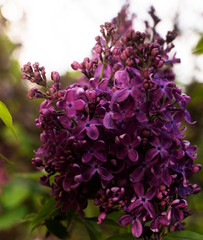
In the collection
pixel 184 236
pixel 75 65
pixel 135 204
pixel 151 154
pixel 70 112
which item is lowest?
pixel 184 236

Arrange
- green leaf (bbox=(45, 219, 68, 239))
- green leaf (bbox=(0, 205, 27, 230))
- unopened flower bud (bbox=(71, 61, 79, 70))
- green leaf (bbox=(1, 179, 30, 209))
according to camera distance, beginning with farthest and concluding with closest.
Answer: green leaf (bbox=(1, 179, 30, 209)) → green leaf (bbox=(0, 205, 27, 230)) → green leaf (bbox=(45, 219, 68, 239)) → unopened flower bud (bbox=(71, 61, 79, 70))

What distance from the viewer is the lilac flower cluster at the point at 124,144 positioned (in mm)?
715

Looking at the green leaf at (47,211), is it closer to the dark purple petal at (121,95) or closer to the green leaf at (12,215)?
the dark purple petal at (121,95)

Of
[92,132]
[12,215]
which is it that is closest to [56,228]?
[92,132]

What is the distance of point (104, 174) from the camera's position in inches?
28.3

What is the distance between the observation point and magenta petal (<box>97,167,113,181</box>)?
0.72 meters

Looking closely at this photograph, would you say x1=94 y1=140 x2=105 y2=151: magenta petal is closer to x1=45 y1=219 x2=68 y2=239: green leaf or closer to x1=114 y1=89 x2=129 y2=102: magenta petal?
x1=114 y1=89 x2=129 y2=102: magenta petal

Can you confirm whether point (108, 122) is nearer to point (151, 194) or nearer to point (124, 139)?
point (124, 139)

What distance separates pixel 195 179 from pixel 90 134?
1.51 meters

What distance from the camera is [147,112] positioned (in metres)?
0.72

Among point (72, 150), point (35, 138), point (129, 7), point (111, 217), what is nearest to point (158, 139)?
point (72, 150)

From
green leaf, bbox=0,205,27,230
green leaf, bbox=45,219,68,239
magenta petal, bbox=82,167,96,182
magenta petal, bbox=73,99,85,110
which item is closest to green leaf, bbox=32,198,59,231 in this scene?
green leaf, bbox=45,219,68,239

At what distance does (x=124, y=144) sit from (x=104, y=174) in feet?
0.28

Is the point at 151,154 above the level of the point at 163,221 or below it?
above
